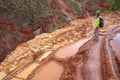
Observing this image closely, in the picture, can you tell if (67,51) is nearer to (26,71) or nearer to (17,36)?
(26,71)

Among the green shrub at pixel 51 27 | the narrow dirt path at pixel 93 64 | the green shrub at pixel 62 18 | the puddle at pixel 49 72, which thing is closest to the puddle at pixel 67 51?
the puddle at pixel 49 72

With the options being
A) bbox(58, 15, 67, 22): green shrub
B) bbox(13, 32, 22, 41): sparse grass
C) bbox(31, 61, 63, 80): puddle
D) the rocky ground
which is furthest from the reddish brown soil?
bbox(58, 15, 67, 22): green shrub

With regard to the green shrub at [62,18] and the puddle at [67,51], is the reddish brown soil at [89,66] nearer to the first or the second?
the puddle at [67,51]

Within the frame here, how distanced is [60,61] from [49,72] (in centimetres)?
96

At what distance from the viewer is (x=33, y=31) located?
13812mm

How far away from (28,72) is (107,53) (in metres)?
2.83

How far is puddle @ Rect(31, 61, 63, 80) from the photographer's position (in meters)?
8.38

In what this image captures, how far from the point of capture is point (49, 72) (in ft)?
28.7

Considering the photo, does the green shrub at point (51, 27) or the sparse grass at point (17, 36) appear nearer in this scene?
the sparse grass at point (17, 36)

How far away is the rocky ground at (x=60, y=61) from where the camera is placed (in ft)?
24.3

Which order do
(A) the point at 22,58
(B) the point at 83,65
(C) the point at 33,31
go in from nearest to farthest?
(B) the point at 83,65 < (A) the point at 22,58 < (C) the point at 33,31

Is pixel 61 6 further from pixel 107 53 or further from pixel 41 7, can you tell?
pixel 107 53

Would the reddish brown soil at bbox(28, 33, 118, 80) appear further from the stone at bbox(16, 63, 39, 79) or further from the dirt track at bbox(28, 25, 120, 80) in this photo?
the stone at bbox(16, 63, 39, 79)

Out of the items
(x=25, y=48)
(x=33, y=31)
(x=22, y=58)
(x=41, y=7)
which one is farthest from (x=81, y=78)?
(x=41, y=7)
